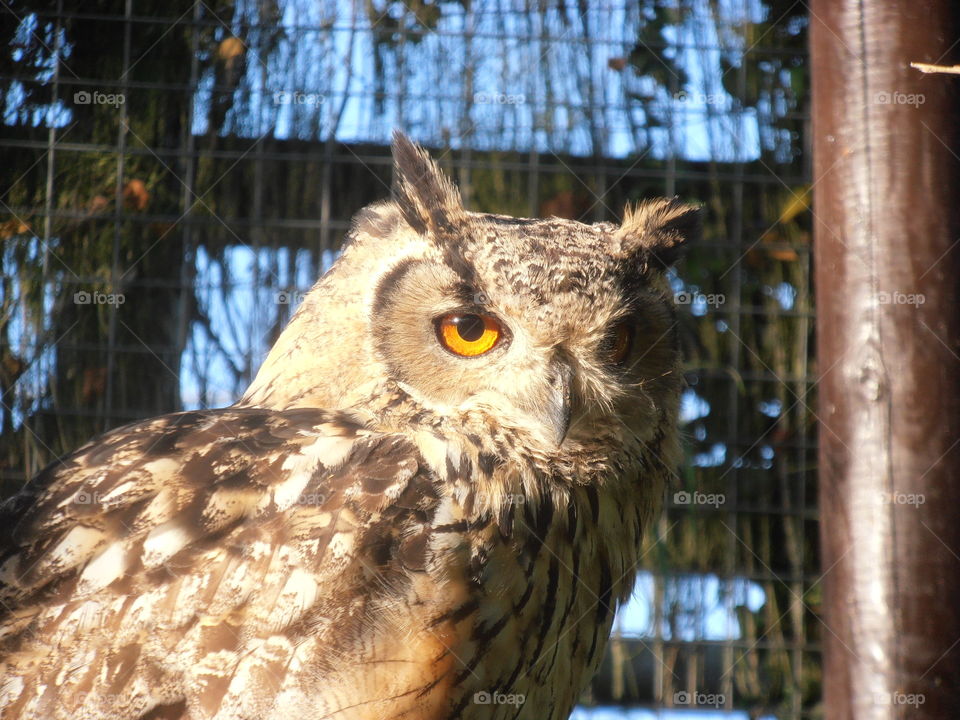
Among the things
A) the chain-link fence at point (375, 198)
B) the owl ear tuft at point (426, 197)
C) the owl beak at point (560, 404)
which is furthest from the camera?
the chain-link fence at point (375, 198)

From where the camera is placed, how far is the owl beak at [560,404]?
4.55 feet

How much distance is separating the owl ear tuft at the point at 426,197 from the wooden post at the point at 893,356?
571 mm

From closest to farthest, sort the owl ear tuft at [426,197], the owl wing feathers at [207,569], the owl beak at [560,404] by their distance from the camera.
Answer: the owl wing feathers at [207,569]
the owl beak at [560,404]
the owl ear tuft at [426,197]

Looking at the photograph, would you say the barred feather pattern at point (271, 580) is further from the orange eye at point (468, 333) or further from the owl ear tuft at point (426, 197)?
the owl ear tuft at point (426, 197)

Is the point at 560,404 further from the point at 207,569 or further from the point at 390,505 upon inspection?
the point at 207,569

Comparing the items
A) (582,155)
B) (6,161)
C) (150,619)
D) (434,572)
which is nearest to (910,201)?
(434,572)

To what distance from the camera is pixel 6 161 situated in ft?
8.13

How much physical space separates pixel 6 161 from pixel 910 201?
2231 mm

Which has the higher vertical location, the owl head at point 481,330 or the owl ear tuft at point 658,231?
the owl ear tuft at point 658,231

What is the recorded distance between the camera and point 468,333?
1.42 metres

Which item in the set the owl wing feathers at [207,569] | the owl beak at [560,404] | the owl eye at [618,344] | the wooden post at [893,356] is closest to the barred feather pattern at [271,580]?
the owl wing feathers at [207,569]

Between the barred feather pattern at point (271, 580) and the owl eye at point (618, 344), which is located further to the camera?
the owl eye at point (618, 344)

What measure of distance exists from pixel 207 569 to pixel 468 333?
0.51m

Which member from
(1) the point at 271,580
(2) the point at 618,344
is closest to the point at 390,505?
(1) the point at 271,580
